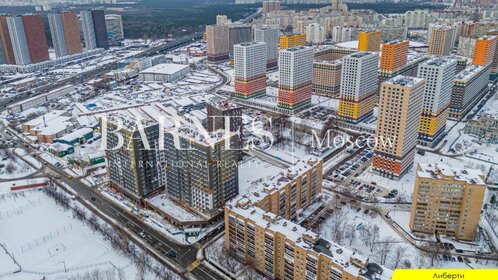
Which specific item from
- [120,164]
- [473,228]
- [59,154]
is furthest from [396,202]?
[59,154]

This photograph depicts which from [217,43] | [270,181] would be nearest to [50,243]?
[270,181]

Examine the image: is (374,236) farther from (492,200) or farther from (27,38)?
(27,38)

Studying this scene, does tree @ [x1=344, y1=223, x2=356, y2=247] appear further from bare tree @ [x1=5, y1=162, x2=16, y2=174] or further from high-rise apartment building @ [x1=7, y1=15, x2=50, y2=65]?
high-rise apartment building @ [x1=7, y1=15, x2=50, y2=65]

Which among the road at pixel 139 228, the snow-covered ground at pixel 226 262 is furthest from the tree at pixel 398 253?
the road at pixel 139 228

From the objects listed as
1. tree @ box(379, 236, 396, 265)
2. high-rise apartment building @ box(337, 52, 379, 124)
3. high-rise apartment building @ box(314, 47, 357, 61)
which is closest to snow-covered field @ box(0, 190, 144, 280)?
tree @ box(379, 236, 396, 265)

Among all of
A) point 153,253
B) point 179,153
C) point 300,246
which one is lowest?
point 153,253

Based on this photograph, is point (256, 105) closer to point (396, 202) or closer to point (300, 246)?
point (396, 202)
